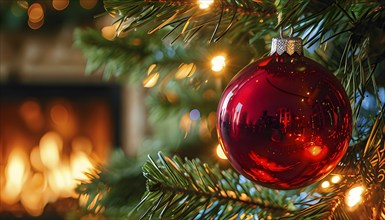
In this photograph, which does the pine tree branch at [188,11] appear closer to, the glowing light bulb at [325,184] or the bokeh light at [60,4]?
the glowing light bulb at [325,184]

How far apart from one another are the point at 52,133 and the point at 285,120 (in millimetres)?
1405

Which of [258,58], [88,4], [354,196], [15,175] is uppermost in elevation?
[88,4]

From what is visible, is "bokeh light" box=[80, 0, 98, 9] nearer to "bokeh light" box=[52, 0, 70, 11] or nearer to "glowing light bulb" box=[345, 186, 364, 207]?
"bokeh light" box=[52, 0, 70, 11]

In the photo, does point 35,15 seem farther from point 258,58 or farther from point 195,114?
point 258,58

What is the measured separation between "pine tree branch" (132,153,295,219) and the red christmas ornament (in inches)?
2.2

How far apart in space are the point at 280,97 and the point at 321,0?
8 cm

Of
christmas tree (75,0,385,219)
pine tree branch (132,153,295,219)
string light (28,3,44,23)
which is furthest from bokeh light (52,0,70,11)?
pine tree branch (132,153,295,219)

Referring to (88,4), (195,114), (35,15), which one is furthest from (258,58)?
(35,15)

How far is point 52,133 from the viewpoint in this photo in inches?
66.2

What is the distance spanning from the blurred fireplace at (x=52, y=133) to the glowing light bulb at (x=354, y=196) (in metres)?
1.24

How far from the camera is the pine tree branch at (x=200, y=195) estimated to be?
39cm

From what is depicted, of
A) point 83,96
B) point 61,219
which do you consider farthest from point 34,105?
point 61,219

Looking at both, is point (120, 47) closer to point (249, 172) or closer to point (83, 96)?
point (249, 172)

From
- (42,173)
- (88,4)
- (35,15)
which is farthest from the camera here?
(42,173)
